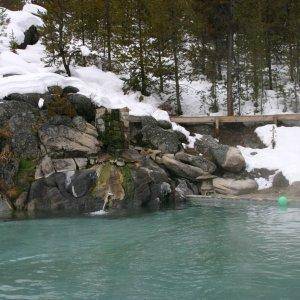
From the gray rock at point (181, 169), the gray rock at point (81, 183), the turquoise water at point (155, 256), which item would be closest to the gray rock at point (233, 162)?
the gray rock at point (181, 169)

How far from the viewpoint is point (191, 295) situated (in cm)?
863

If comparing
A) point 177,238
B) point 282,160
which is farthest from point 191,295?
point 282,160

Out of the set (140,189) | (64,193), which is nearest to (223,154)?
(140,189)

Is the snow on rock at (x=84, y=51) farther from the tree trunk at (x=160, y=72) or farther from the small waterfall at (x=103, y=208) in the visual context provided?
the small waterfall at (x=103, y=208)

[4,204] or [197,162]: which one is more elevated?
[197,162]

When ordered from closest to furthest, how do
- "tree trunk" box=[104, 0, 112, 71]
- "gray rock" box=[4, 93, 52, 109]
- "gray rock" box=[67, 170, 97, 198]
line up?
1. "gray rock" box=[67, 170, 97, 198]
2. "gray rock" box=[4, 93, 52, 109]
3. "tree trunk" box=[104, 0, 112, 71]

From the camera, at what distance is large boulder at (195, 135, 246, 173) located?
21.5m

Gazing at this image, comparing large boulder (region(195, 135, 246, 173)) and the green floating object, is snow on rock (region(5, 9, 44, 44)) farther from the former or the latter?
the green floating object

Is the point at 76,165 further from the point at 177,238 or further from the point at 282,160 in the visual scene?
the point at 282,160

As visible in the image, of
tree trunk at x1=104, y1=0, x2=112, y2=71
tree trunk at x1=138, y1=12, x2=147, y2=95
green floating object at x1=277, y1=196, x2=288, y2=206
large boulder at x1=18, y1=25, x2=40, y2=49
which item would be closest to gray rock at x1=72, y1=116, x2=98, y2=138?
green floating object at x1=277, y1=196, x2=288, y2=206

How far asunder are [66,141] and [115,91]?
31.4 feet

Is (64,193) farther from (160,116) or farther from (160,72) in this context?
(160,72)

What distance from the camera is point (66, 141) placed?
65.8 ft

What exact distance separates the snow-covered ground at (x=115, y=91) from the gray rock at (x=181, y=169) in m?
2.82
